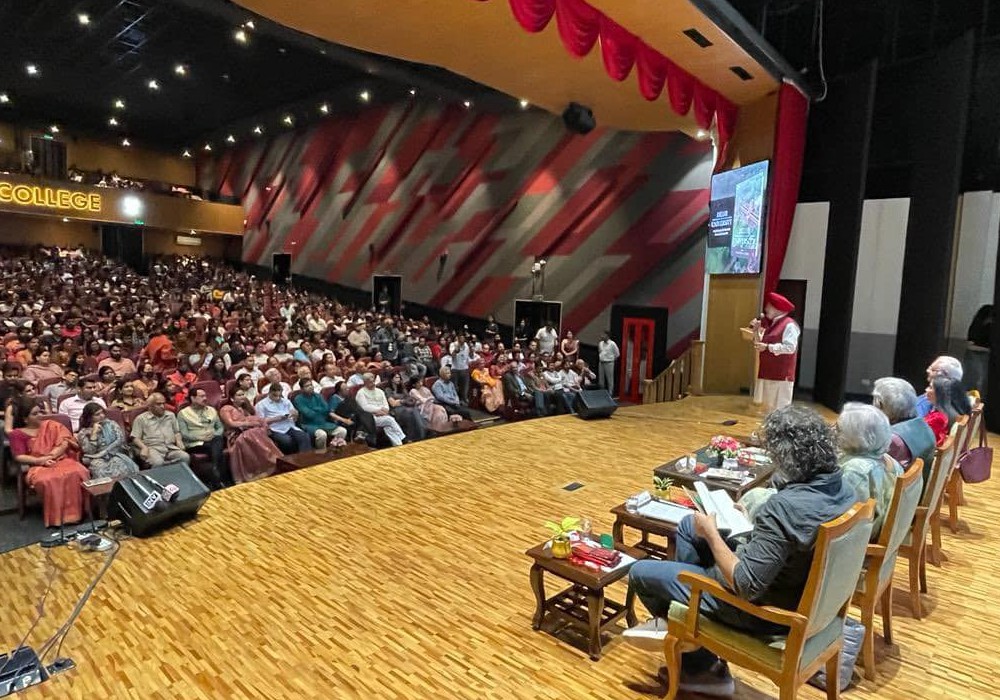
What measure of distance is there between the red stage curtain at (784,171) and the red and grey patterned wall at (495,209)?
1998mm

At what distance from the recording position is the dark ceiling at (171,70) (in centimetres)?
998

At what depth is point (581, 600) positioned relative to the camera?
114 inches

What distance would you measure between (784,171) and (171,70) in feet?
41.2

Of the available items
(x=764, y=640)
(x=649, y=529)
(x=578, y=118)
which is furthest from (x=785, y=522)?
(x=578, y=118)

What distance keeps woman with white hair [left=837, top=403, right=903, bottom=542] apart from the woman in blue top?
14.6ft

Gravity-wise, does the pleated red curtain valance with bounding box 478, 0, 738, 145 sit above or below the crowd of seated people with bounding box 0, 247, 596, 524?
above

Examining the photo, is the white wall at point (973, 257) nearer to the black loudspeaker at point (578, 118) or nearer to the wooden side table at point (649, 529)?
the black loudspeaker at point (578, 118)

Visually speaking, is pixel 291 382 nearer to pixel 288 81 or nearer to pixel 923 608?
pixel 923 608

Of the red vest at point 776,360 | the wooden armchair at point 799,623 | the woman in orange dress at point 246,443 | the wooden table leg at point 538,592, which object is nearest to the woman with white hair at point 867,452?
the wooden armchair at point 799,623

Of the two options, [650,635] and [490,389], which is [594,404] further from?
[650,635]

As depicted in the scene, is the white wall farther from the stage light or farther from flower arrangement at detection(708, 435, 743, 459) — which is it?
the stage light

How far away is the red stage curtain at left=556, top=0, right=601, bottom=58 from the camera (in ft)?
17.1

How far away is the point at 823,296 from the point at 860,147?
1.92 m

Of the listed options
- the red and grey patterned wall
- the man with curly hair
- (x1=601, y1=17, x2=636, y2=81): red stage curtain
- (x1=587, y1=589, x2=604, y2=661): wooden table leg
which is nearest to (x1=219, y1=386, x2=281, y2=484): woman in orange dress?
(x1=587, y1=589, x2=604, y2=661): wooden table leg
